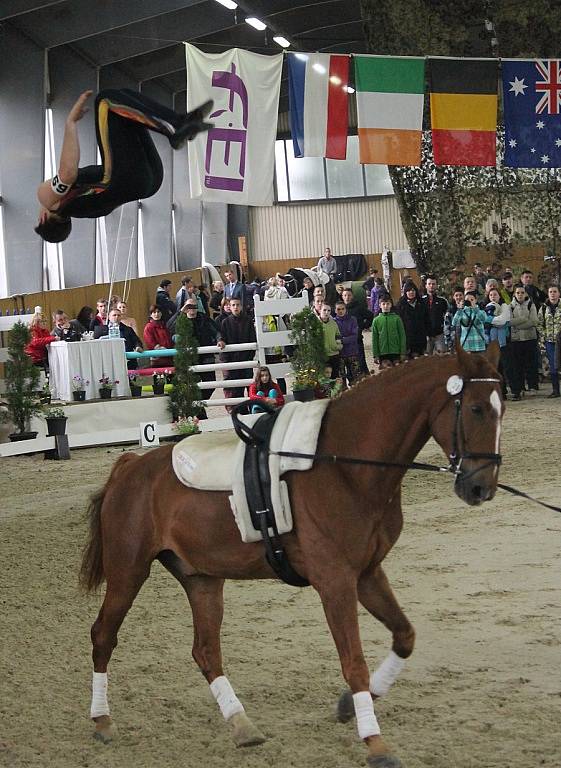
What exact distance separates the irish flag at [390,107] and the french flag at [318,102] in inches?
13.5

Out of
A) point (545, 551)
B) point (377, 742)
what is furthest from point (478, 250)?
point (377, 742)

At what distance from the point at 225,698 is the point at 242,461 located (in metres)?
0.93

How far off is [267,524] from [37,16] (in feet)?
57.9

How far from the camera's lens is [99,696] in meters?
4.23

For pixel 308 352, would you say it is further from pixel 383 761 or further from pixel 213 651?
pixel 383 761

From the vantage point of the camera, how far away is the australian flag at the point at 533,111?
13898 mm

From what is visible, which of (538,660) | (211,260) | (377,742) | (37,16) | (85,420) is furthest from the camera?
(211,260)

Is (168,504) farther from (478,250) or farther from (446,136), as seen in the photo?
(478,250)

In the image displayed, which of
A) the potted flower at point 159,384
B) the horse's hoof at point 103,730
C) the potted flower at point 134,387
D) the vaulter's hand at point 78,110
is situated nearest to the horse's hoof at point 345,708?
the horse's hoof at point 103,730

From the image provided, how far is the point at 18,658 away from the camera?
17.3ft

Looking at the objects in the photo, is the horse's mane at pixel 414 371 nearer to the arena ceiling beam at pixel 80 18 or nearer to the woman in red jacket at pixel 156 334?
the woman in red jacket at pixel 156 334

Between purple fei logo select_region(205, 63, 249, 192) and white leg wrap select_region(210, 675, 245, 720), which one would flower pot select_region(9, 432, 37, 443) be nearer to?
purple fei logo select_region(205, 63, 249, 192)

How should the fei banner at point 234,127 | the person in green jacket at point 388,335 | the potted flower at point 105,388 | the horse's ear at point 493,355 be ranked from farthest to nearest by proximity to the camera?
the person in green jacket at point 388,335
the potted flower at point 105,388
the fei banner at point 234,127
the horse's ear at point 493,355

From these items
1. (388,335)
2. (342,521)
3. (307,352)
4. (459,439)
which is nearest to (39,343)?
(307,352)
